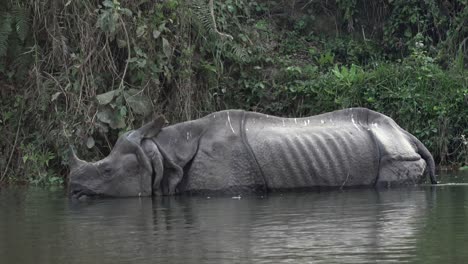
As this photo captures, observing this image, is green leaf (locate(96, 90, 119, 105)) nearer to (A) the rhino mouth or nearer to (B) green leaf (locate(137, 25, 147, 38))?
(B) green leaf (locate(137, 25, 147, 38))

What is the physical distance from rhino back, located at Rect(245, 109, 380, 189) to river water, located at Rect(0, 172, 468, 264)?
46 cm

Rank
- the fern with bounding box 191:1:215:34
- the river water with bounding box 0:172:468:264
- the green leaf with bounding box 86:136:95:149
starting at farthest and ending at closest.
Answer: the fern with bounding box 191:1:215:34 < the green leaf with bounding box 86:136:95:149 < the river water with bounding box 0:172:468:264

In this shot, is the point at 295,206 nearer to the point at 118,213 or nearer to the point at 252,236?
the point at 118,213

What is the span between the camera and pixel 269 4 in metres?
20.6

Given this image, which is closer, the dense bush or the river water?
the river water

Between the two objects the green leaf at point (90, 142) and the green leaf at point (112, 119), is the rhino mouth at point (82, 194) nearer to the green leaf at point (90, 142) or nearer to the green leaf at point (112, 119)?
the green leaf at point (90, 142)

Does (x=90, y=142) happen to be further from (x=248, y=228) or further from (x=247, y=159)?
(x=248, y=228)

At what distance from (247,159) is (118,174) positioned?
1.47 meters

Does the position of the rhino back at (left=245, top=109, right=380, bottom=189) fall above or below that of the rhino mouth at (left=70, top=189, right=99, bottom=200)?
above

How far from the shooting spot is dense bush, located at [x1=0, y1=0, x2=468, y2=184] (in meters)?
16.9

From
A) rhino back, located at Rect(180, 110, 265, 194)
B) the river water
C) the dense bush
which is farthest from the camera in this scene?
the dense bush

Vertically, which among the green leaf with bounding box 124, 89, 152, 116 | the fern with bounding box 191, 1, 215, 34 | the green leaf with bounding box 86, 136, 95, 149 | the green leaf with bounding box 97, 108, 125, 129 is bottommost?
the green leaf with bounding box 86, 136, 95, 149

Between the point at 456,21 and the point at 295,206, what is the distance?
821 centimetres

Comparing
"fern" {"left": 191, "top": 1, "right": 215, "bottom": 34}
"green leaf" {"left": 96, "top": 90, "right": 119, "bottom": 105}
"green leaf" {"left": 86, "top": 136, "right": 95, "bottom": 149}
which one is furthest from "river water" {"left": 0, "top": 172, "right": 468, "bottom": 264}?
"fern" {"left": 191, "top": 1, "right": 215, "bottom": 34}
